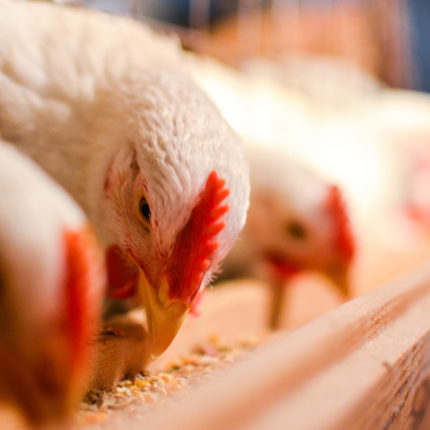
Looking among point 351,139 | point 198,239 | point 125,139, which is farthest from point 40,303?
point 351,139

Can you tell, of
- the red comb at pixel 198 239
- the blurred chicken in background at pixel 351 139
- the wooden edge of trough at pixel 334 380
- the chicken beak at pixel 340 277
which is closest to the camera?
the wooden edge of trough at pixel 334 380

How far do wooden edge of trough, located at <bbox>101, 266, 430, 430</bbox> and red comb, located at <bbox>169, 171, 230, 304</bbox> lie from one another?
23 cm

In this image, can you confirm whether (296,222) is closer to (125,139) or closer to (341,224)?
(341,224)

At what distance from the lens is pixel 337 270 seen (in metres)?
1.37

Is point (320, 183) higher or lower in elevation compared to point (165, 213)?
lower

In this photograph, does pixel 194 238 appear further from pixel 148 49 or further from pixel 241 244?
pixel 241 244

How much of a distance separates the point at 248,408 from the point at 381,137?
2.51 metres

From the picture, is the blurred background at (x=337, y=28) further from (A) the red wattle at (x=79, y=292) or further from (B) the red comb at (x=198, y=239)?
(A) the red wattle at (x=79, y=292)

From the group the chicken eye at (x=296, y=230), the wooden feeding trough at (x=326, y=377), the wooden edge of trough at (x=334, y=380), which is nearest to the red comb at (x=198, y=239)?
the wooden feeding trough at (x=326, y=377)

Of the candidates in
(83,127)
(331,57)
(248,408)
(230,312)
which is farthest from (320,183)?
(331,57)

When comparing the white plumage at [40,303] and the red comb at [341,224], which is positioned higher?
the white plumage at [40,303]

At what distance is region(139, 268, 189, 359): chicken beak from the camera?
746mm

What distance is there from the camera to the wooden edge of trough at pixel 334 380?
0.39 m

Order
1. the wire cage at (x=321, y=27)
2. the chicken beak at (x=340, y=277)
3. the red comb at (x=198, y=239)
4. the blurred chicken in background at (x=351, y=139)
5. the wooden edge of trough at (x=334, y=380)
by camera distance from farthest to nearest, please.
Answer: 1. the wire cage at (x=321, y=27)
2. the blurred chicken in background at (x=351, y=139)
3. the chicken beak at (x=340, y=277)
4. the red comb at (x=198, y=239)
5. the wooden edge of trough at (x=334, y=380)
